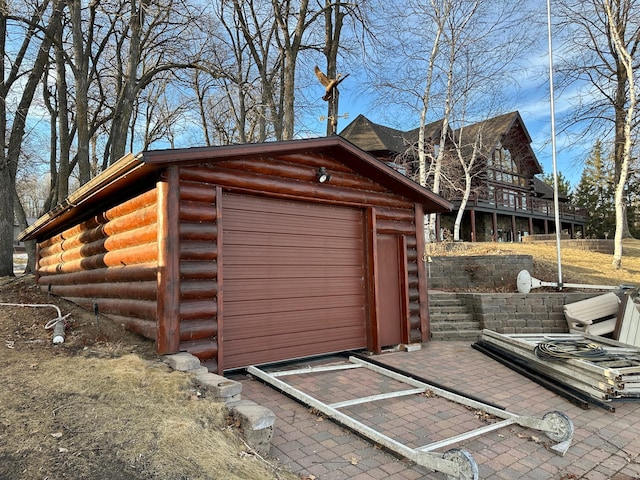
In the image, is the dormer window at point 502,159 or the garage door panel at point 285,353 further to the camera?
the dormer window at point 502,159

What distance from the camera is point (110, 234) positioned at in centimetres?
609

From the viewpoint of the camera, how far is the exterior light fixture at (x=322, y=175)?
638cm

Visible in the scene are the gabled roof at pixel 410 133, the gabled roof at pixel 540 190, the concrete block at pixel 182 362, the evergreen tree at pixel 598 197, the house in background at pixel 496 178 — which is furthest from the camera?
the evergreen tree at pixel 598 197

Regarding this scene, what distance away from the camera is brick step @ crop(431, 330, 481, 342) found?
27.6 ft

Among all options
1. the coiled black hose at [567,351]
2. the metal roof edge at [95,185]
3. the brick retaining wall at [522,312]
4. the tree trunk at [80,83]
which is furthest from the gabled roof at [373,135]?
the coiled black hose at [567,351]

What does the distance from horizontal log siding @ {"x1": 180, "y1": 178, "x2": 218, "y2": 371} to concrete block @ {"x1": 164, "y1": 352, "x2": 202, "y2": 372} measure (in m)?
0.24

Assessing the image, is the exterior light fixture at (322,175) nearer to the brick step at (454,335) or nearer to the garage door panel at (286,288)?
the garage door panel at (286,288)

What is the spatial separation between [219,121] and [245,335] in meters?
19.5

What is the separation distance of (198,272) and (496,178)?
28284 millimetres

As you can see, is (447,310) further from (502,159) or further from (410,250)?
(502,159)

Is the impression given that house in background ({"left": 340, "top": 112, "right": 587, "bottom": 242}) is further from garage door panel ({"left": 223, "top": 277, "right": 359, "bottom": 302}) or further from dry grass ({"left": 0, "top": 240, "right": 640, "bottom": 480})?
dry grass ({"left": 0, "top": 240, "right": 640, "bottom": 480})

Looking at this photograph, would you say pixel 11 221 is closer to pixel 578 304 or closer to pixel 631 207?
pixel 578 304

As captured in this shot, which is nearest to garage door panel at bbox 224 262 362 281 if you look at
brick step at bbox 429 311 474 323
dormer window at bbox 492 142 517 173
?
brick step at bbox 429 311 474 323

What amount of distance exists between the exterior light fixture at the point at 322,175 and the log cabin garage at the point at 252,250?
4 cm
